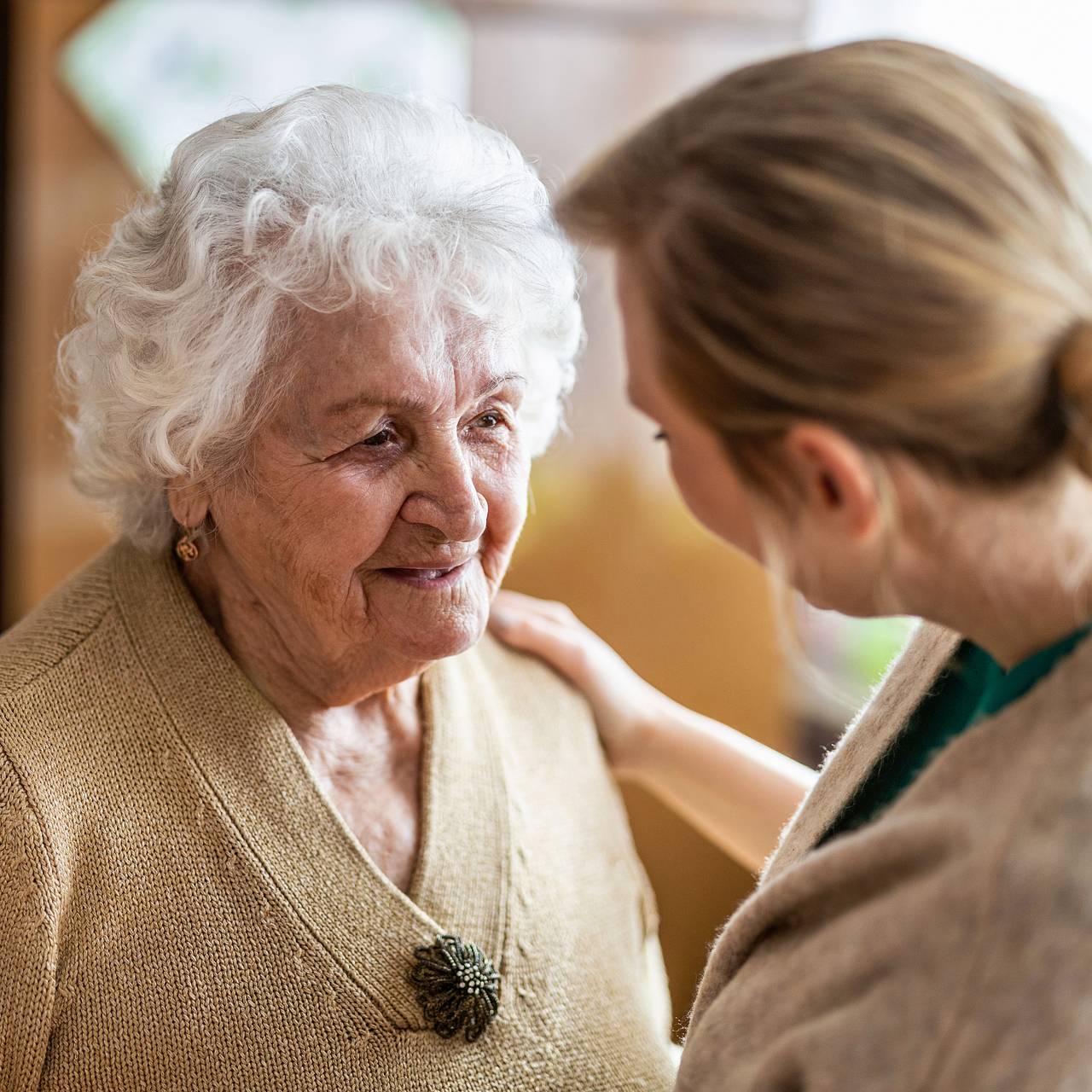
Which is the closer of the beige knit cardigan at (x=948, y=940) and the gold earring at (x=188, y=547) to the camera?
the beige knit cardigan at (x=948, y=940)

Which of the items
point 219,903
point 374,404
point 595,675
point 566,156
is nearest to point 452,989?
point 219,903

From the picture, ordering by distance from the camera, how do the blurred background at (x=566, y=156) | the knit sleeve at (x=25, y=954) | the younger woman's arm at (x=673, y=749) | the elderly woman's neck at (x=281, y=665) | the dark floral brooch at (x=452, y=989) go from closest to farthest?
the knit sleeve at (x=25, y=954) < the dark floral brooch at (x=452, y=989) < the elderly woman's neck at (x=281, y=665) < the younger woman's arm at (x=673, y=749) < the blurred background at (x=566, y=156)

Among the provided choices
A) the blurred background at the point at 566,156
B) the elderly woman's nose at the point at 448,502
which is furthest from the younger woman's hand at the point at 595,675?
the blurred background at the point at 566,156

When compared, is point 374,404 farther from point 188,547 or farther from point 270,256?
point 188,547

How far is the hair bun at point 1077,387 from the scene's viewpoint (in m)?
0.70

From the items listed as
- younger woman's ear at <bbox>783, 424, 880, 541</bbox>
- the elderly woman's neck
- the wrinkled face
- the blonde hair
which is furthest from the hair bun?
the elderly woman's neck

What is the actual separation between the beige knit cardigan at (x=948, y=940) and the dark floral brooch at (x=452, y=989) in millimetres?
345

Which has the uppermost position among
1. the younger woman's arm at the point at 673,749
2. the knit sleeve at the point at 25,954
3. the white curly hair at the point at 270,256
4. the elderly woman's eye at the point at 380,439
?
the white curly hair at the point at 270,256

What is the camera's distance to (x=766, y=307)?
73 cm

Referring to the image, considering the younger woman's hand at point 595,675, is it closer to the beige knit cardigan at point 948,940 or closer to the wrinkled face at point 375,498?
the wrinkled face at point 375,498

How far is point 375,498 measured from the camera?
1.22 metres

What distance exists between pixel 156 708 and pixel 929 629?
782mm

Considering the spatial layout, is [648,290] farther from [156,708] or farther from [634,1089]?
[634,1089]

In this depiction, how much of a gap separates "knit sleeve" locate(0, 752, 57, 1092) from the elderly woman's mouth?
1.41 feet
